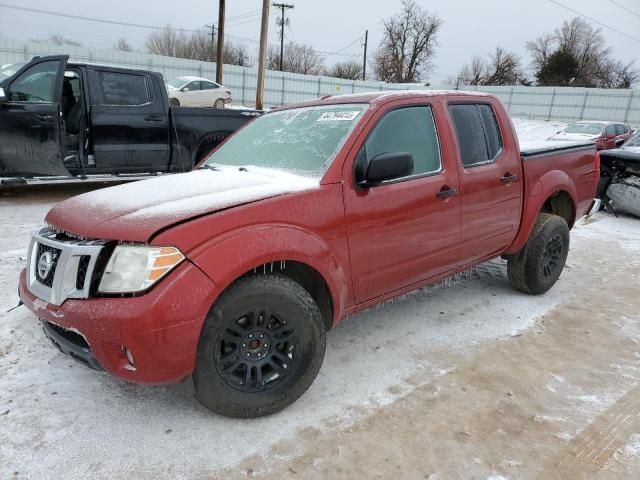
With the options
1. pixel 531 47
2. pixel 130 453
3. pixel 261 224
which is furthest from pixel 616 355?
pixel 531 47

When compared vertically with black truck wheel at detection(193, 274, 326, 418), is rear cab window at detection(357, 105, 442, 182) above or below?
above

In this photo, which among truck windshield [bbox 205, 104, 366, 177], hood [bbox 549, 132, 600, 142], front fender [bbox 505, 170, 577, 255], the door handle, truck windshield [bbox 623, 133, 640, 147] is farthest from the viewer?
hood [bbox 549, 132, 600, 142]

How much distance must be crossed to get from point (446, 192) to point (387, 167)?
779 mm

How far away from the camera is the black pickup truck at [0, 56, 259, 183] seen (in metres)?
6.67

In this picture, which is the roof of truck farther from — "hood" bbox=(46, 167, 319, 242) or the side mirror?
"hood" bbox=(46, 167, 319, 242)

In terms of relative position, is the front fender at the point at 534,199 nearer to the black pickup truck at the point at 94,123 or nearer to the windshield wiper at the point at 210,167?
the windshield wiper at the point at 210,167

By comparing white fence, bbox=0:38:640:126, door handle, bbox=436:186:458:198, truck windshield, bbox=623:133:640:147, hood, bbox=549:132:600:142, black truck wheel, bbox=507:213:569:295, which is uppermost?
white fence, bbox=0:38:640:126

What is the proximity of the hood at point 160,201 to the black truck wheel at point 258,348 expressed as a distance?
17.4 inches

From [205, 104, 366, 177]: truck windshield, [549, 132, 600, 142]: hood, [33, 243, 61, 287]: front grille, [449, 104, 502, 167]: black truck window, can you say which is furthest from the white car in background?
[33, 243, 61, 287]: front grille

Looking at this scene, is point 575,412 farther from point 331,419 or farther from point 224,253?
point 224,253

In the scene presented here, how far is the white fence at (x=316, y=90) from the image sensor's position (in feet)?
98.0

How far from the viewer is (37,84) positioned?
268 inches

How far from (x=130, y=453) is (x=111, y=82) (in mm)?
6343

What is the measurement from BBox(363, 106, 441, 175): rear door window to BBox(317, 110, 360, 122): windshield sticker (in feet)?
0.57
